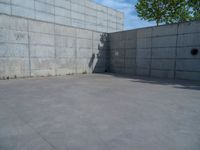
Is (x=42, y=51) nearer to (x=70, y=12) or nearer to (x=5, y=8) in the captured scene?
(x=5, y=8)

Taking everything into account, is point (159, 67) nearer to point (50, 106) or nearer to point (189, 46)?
point (189, 46)

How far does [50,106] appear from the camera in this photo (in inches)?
147

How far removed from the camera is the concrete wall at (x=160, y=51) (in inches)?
343

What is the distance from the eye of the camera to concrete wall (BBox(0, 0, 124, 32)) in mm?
13047

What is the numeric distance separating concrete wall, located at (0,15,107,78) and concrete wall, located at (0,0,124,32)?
211 inches

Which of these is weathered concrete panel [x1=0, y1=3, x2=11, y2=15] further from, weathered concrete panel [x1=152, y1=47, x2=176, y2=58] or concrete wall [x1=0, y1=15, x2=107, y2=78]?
weathered concrete panel [x1=152, y1=47, x2=176, y2=58]

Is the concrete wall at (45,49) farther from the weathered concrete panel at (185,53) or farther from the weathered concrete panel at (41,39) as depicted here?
the weathered concrete panel at (185,53)

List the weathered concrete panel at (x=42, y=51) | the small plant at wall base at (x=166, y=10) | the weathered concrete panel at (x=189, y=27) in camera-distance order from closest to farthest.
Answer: the weathered concrete panel at (x=189, y=27)
the weathered concrete panel at (x=42, y=51)
the small plant at wall base at (x=166, y=10)

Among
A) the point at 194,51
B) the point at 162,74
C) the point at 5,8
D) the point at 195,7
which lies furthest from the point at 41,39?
the point at 195,7

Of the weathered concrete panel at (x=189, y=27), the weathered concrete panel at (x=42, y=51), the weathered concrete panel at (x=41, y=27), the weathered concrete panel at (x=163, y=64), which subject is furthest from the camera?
the weathered concrete panel at (x=163, y=64)

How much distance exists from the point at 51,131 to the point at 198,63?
8.76 metres

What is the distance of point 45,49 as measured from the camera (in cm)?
973

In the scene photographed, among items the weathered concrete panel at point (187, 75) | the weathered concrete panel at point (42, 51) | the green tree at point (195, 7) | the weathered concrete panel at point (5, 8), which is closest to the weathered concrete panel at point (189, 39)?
the weathered concrete panel at point (187, 75)

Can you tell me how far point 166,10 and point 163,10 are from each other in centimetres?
33
